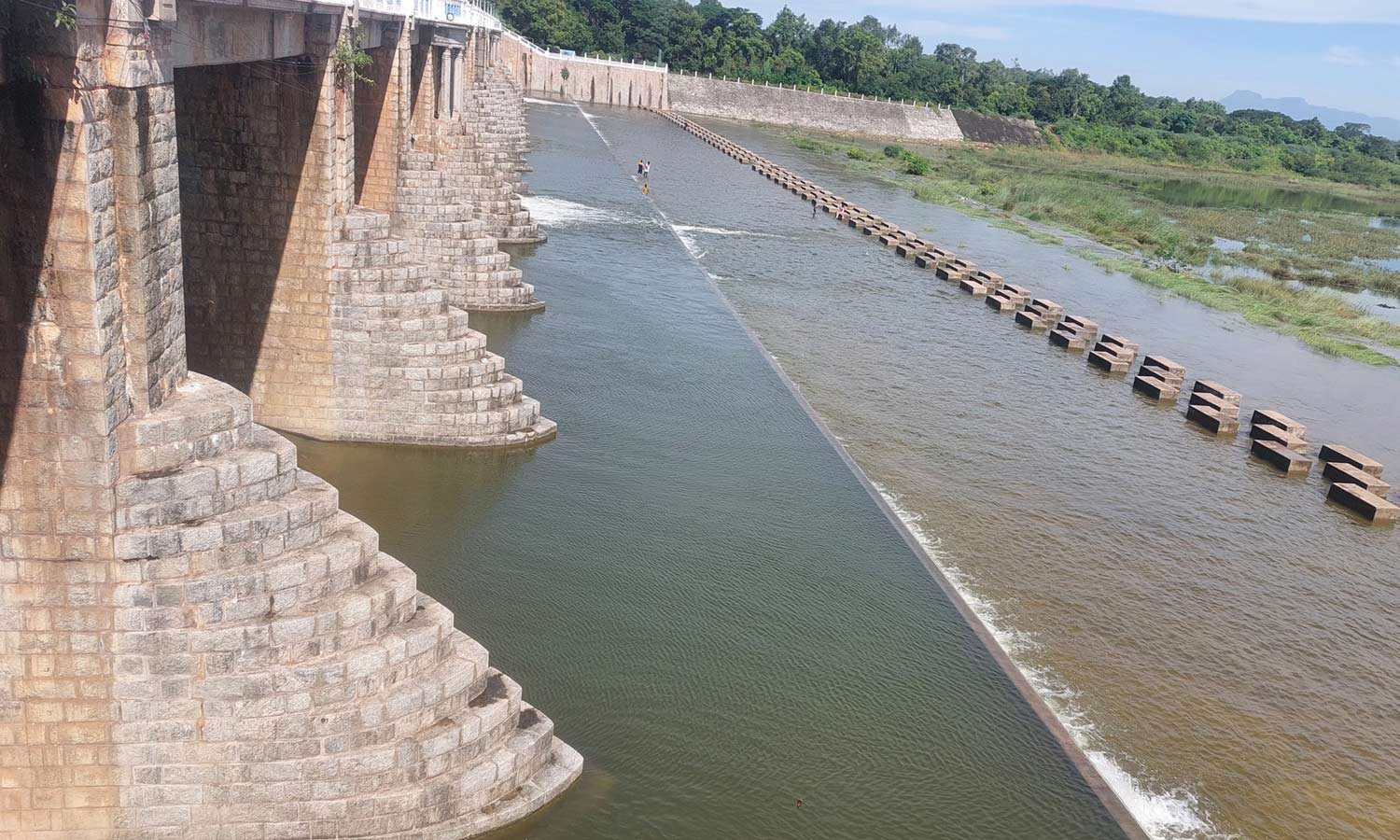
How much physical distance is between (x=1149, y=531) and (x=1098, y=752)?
311 inches

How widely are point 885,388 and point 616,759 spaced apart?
54.7ft

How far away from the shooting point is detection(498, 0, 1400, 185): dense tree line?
127 metres

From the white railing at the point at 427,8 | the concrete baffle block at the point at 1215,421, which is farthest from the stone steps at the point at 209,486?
the concrete baffle block at the point at 1215,421

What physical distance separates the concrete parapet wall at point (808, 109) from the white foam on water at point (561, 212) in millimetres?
69956

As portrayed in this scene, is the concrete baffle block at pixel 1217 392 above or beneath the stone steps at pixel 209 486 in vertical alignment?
beneath

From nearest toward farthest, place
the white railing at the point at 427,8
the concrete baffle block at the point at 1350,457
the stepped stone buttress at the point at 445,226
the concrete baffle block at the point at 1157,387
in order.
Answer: the white railing at the point at 427,8 → the concrete baffle block at the point at 1350,457 → the stepped stone buttress at the point at 445,226 → the concrete baffle block at the point at 1157,387

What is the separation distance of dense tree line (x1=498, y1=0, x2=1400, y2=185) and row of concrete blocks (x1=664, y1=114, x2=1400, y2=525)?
82892 mm

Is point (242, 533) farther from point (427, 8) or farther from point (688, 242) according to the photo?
point (688, 242)

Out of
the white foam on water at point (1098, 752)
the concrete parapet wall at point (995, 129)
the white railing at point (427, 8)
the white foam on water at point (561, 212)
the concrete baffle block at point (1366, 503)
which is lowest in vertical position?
the white foam on water at point (1098, 752)

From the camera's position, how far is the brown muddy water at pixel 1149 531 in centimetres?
1361

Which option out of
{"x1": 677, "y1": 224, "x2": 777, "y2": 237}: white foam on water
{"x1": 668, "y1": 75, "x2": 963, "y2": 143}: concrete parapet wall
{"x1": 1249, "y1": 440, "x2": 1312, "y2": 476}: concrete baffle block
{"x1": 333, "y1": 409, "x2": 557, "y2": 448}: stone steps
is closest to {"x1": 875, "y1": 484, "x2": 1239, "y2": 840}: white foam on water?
{"x1": 333, "y1": 409, "x2": 557, "y2": 448}: stone steps

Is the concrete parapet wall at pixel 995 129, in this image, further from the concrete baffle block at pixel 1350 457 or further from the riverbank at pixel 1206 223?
the concrete baffle block at pixel 1350 457

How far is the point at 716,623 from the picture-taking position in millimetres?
15008

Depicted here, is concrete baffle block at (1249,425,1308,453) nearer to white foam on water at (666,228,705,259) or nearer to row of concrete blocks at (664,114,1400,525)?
row of concrete blocks at (664,114,1400,525)
